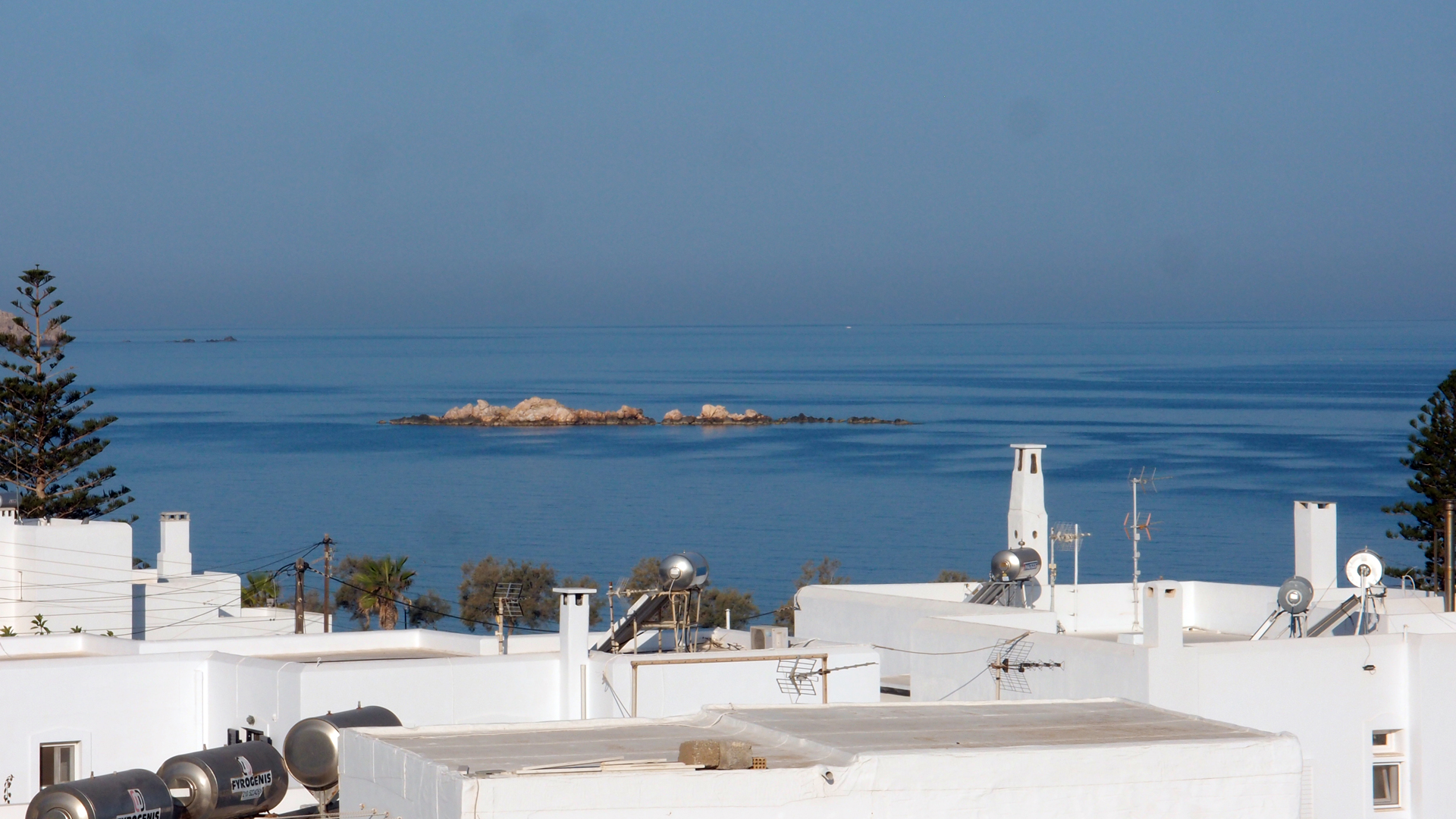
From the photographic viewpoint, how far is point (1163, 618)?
16.3m

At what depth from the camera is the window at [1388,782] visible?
17.2 meters

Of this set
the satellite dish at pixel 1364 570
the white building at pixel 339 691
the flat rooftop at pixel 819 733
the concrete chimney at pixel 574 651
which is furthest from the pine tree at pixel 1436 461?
the flat rooftop at pixel 819 733

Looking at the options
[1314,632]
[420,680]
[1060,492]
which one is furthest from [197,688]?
[1060,492]

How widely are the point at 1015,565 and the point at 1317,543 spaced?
4185 millimetres

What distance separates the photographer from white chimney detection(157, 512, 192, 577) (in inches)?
1414

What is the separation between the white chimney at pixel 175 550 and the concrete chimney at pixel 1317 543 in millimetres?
22530

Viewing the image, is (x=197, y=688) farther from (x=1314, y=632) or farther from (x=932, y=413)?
(x=932, y=413)

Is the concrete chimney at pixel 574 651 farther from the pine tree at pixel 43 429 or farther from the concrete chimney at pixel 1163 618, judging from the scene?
the pine tree at pixel 43 429

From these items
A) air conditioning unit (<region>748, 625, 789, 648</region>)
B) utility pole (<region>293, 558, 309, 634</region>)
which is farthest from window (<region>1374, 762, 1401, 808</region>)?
utility pole (<region>293, 558, 309, 634</region>)

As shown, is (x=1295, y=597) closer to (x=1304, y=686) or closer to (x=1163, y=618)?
(x=1304, y=686)

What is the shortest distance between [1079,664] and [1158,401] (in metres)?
158

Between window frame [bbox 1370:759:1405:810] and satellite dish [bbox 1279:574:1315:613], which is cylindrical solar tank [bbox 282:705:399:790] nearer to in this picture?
window frame [bbox 1370:759:1405:810]

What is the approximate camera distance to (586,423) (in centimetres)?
16075

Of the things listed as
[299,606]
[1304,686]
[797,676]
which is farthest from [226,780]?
[299,606]
